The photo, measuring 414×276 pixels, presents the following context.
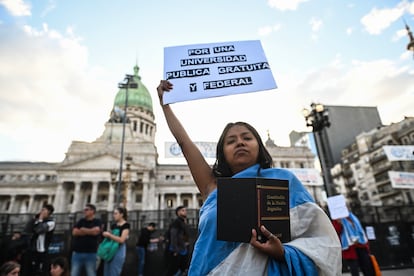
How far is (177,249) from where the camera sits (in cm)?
598

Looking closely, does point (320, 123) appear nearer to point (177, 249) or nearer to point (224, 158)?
point (177, 249)

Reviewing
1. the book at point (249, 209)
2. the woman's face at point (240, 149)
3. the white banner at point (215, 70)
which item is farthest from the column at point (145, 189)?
the book at point (249, 209)

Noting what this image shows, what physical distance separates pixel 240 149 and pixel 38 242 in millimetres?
5650

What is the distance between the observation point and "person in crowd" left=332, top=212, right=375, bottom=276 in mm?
5664

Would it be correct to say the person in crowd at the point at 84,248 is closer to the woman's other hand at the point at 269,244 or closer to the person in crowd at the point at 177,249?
the person in crowd at the point at 177,249

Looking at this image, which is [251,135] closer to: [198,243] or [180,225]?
[198,243]

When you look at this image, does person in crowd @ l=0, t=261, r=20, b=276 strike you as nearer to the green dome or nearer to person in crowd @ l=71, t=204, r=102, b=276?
person in crowd @ l=71, t=204, r=102, b=276

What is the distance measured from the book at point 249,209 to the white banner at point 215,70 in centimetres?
126

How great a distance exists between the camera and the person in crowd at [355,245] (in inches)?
223

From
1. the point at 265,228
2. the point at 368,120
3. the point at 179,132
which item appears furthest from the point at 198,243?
the point at 368,120

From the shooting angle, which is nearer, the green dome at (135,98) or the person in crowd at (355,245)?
the person in crowd at (355,245)

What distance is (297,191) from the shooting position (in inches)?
59.6

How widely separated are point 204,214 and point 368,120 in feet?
260

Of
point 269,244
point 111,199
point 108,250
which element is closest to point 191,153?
point 269,244
